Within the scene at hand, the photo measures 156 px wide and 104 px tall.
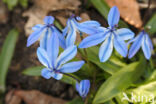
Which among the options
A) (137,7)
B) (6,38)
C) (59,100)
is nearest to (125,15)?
(137,7)

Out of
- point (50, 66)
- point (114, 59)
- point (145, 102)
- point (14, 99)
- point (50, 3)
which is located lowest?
point (14, 99)

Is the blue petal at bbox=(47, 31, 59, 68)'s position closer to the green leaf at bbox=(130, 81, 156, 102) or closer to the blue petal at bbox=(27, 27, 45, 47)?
the blue petal at bbox=(27, 27, 45, 47)

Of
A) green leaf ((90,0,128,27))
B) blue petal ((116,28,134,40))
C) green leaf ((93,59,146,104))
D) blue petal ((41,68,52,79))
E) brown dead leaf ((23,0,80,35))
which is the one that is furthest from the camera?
brown dead leaf ((23,0,80,35))

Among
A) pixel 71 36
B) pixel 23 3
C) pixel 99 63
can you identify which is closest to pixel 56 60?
pixel 71 36

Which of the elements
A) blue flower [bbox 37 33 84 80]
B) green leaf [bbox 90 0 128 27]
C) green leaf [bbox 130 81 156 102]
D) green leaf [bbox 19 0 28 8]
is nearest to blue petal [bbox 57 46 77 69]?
blue flower [bbox 37 33 84 80]

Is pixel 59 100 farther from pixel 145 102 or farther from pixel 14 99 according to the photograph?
pixel 145 102

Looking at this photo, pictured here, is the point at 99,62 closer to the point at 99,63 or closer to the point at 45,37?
the point at 99,63
